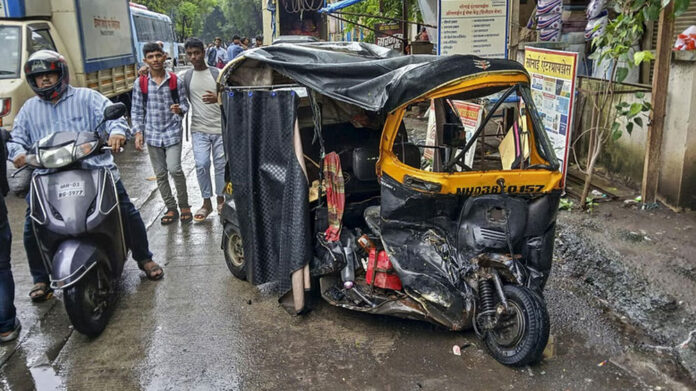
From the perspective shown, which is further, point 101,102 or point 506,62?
point 101,102

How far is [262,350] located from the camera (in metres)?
3.79

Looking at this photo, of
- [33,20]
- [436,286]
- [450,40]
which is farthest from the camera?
[33,20]

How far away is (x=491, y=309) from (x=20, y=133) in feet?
11.2

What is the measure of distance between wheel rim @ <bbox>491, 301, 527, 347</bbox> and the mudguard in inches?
101

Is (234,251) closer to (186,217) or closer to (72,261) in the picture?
(72,261)

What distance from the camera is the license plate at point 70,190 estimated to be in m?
3.90

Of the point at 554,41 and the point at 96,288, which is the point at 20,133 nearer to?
the point at 96,288

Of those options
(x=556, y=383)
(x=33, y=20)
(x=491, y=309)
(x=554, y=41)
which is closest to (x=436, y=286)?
(x=491, y=309)

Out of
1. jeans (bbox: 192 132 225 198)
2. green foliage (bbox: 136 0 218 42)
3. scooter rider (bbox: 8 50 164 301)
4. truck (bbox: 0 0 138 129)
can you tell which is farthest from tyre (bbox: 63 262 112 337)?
green foliage (bbox: 136 0 218 42)

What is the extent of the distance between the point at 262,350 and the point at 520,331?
5.26 feet

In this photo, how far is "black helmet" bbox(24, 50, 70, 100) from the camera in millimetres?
3982

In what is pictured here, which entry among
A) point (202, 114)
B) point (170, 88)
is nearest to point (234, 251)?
point (202, 114)

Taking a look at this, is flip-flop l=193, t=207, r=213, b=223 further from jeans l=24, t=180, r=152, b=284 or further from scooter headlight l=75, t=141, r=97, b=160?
Answer: scooter headlight l=75, t=141, r=97, b=160

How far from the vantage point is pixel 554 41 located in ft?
25.6
